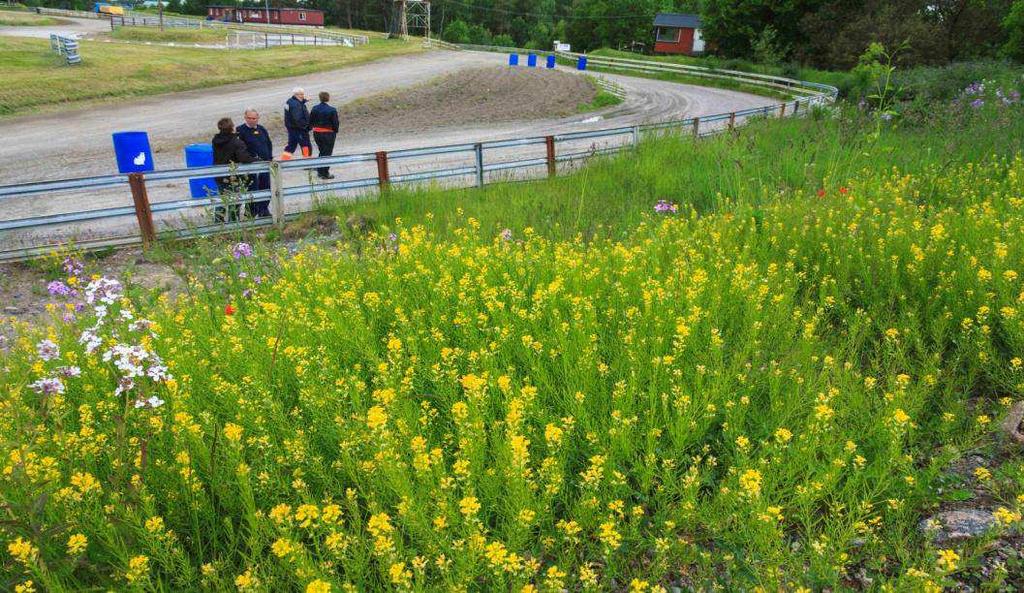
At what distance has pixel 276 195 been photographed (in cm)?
1002

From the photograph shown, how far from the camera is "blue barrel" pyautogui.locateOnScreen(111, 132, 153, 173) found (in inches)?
454

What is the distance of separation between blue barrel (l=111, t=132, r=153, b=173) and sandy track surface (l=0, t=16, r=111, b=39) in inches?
1553

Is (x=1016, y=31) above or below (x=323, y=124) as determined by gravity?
above

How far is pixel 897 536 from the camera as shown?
2.91 m

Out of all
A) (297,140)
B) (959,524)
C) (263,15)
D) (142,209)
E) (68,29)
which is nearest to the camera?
(959,524)

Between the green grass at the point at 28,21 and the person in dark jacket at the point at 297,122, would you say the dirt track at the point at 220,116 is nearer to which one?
the person in dark jacket at the point at 297,122

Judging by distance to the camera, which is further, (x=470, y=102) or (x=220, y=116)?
(x=470, y=102)

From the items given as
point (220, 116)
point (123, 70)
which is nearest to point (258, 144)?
point (220, 116)

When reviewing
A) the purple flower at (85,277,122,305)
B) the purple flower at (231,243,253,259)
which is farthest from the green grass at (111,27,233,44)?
the purple flower at (85,277,122,305)

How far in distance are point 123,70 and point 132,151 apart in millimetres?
21807

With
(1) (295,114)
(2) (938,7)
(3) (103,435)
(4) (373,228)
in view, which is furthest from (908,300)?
(2) (938,7)

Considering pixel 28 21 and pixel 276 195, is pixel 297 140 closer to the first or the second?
pixel 276 195

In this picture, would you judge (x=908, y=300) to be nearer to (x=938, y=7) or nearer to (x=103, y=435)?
(x=103, y=435)

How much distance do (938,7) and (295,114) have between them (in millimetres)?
41572
